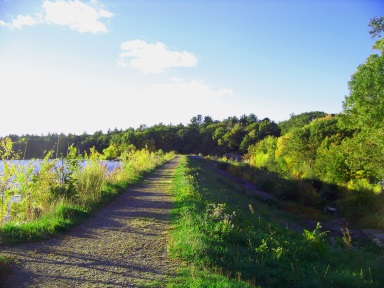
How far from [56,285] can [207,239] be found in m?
3.04

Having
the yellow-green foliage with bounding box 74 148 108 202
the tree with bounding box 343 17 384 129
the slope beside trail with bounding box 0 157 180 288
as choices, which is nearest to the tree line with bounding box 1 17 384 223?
the tree with bounding box 343 17 384 129

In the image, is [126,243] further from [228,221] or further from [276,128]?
[276,128]

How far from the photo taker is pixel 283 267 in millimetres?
6469

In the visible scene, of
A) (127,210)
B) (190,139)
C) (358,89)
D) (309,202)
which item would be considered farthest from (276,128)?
(127,210)

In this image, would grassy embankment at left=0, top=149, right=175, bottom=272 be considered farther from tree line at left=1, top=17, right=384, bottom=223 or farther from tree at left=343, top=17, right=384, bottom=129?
tree at left=343, top=17, right=384, bottom=129

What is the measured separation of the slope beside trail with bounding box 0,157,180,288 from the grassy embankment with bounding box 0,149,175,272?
32cm

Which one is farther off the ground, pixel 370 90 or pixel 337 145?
pixel 370 90

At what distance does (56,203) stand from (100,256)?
12.5ft

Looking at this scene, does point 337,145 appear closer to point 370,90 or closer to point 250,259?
point 370,90

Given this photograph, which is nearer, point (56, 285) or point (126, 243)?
point (56, 285)

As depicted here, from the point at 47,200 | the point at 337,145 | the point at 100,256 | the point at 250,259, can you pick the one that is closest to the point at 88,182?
the point at 47,200

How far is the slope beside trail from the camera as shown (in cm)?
485

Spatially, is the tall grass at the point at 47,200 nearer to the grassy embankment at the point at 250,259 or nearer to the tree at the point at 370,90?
the grassy embankment at the point at 250,259

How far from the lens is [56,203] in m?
9.04
